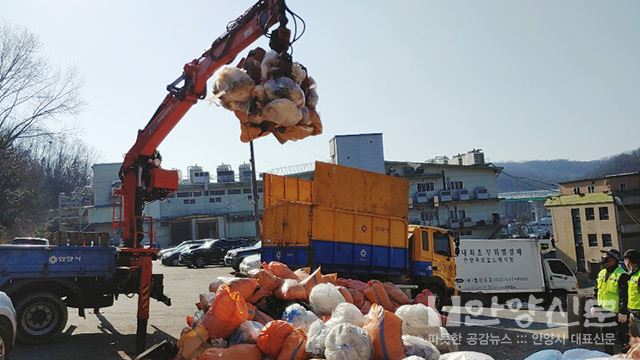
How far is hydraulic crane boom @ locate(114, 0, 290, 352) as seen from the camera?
7551mm

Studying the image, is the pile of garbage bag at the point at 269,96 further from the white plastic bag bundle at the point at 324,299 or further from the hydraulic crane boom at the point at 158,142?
the white plastic bag bundle at the point at 324,299

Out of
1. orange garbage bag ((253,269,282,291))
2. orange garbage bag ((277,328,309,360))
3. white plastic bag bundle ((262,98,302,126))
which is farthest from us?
orange garbage bag ((253,269,282,291))

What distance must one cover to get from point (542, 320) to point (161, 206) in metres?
44.3

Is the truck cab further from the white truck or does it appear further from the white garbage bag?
the white garbage bag

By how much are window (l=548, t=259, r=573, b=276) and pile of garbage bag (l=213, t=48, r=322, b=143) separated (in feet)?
46.8

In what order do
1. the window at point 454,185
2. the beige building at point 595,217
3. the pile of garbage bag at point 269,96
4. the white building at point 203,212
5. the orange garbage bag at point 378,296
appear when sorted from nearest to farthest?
the pile of garbage bag at point 269,96
the orange garbage bag at point 378,296
the beige building at point 595,217
the white building at point 203,212
the window at point 454,185

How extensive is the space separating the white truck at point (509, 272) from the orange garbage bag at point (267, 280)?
35.8 ft

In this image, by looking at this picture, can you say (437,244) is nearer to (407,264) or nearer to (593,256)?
(407,264)

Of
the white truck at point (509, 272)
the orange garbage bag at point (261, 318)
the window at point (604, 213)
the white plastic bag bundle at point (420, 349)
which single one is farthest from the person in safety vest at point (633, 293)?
the window at point (604, 213)

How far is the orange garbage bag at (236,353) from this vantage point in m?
4.95

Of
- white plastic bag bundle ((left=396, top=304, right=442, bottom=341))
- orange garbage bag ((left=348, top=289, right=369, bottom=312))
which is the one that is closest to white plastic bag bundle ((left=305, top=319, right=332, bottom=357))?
white plastic bag bundle ((left=396, top=304, right=442, bottom=341))

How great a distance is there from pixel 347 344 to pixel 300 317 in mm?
1594

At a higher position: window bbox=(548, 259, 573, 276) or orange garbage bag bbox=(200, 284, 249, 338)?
orange garbage bag bbox=(200, 284, 249, 338)

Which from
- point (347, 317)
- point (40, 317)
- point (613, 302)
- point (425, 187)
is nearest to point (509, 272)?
point (613, 302)
